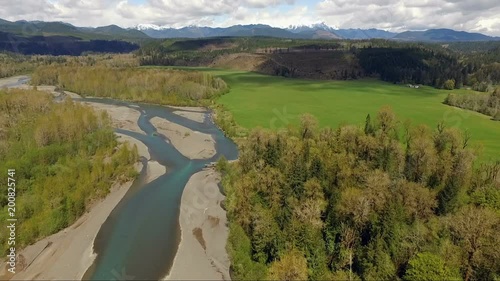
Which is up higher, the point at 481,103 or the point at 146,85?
the point at 146,85

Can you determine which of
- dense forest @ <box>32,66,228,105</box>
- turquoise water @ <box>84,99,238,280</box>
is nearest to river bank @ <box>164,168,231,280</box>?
turquoise water @ <box>84,99,238,280</box>

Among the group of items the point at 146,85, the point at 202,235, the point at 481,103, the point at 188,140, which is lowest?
the point at 202,235

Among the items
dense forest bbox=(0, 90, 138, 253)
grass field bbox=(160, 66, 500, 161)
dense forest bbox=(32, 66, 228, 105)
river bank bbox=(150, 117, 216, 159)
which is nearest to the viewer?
dense forest bbox=(0, 90, 138, 253)

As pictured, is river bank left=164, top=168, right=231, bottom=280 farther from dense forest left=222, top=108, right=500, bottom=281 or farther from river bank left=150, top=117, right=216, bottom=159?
river bank left=150, top=117, right=216, bottom=159

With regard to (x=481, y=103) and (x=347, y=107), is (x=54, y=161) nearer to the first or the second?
(x=347, y=107)

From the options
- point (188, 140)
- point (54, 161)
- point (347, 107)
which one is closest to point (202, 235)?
point (54, 161)

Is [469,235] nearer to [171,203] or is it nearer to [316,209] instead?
[316,209]

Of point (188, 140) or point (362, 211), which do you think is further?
point (188, 140)

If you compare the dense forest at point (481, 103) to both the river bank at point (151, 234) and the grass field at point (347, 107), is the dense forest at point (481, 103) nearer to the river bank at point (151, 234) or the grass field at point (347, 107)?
the grass field at point (347, 107)
